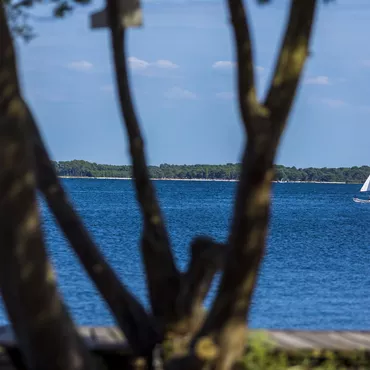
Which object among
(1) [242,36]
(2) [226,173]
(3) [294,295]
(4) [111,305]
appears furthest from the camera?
(2) [226,173]

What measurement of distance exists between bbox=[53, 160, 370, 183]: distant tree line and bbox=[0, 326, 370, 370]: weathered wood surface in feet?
282

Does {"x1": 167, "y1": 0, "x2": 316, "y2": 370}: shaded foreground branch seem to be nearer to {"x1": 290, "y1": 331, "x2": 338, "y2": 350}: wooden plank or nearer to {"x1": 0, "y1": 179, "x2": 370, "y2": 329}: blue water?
{"x1": 290, "y1": 331, "x2": 338, "y2": 350}: wooden plank

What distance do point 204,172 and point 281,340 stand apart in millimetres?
104737

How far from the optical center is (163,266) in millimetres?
4531

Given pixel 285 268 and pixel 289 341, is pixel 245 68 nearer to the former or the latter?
pixel 289 341

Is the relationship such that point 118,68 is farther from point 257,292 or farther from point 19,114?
point 257,292

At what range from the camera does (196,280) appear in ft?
14.7

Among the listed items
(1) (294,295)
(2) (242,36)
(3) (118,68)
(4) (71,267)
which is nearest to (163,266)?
(3) (118,68)

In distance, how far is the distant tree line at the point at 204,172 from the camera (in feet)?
315

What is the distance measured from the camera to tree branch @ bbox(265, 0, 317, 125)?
3557 mm

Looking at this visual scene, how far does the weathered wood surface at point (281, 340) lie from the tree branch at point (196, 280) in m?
0.34

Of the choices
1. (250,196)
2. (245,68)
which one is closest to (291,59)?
(245,68)

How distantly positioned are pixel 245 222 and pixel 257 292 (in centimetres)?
1359

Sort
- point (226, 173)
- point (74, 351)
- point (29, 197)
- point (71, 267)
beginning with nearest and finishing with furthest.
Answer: point (29, 197) → point (74, 351) → point (71, 267) → point (226, 173)
